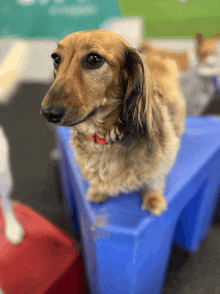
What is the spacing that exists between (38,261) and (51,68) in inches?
22.9

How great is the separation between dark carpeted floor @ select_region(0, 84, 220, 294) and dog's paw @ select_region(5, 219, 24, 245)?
412mm

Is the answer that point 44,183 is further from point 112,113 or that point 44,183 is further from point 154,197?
point 112,113

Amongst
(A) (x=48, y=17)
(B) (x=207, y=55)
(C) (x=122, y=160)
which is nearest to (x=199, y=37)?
(B) (x=207, y=55)

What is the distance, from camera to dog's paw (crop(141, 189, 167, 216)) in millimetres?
634

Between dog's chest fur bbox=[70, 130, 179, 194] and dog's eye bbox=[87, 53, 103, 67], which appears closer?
dog's eye bbox=[87, 53, 103, 67]

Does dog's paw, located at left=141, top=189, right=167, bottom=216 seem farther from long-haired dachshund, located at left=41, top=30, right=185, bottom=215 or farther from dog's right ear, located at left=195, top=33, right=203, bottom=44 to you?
dog's right ear, located at left=195, top=33, right=203, bottom=44

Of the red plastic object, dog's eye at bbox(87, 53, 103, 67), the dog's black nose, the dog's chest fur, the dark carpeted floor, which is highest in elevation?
dog's eye at bbox(87, 53, 103, 67)

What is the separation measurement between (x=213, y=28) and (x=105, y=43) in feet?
3.48

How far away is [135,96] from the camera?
0.50 meters

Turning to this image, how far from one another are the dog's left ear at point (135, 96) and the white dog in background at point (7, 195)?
303mm

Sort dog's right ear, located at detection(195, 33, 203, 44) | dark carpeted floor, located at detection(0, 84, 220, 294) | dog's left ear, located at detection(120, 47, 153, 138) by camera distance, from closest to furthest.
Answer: dog's left ear, located at detection(120, 47, 153, 138)
dark carpeted floor, located at detection(0, 84, 220, 294)
dog's right ear, located at detection(195, 33, 203, 44)

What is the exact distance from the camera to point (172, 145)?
0.65 metres

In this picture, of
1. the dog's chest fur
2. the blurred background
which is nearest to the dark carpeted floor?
the blurred background

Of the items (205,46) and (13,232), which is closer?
(13,232)
